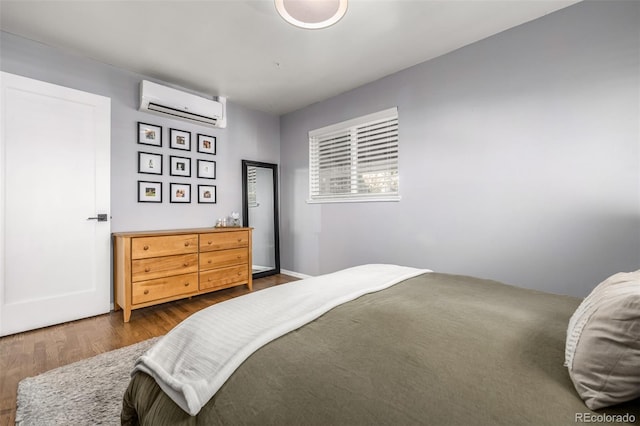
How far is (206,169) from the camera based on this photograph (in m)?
3.71

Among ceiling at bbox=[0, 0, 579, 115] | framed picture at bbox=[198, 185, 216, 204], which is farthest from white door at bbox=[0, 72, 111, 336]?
framed picture at bbox=[198, 185, 216, 204]

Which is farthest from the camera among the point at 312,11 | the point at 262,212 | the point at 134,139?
the point at 262,212

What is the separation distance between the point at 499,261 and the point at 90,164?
3.86m

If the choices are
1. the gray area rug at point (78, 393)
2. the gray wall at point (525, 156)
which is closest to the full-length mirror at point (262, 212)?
the gray wall at point (525, 156)

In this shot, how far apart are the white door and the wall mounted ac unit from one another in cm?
39

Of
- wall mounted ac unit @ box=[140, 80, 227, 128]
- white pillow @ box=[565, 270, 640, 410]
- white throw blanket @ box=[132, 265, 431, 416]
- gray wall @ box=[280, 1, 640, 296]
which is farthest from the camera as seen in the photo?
wall mounted ac unit @ box=[140, 80, 227, 128]

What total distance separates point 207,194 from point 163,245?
1.07 m

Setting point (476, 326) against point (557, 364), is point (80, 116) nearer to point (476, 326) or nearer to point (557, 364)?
point (476, 326)

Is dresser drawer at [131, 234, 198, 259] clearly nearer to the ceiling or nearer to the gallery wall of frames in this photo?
the gallery wall of frames

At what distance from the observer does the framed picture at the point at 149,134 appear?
124 inches

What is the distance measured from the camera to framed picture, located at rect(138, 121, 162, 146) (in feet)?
10.3

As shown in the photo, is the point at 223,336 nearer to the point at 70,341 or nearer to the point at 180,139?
the point at 70,341

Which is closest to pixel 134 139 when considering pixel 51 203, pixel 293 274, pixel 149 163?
pixel 149 163

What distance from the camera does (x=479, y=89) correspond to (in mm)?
2576
